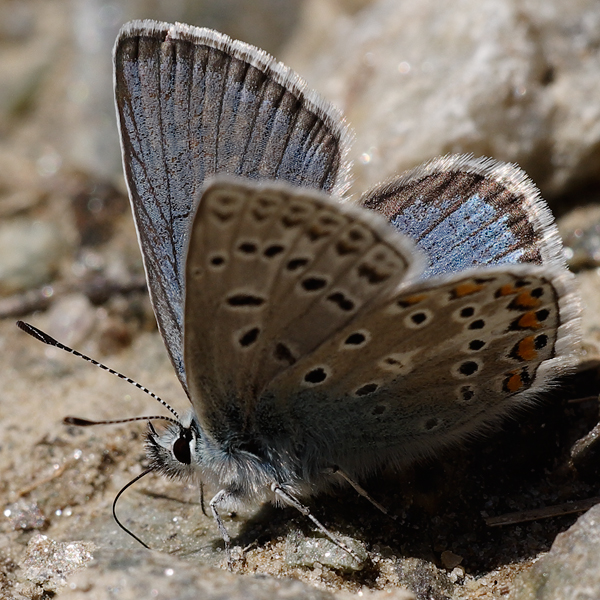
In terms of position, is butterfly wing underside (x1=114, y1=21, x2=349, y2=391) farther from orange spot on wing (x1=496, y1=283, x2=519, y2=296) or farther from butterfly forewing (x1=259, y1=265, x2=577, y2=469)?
orange spot on wing (x1=496, y1=283, x2=519, y2=296)

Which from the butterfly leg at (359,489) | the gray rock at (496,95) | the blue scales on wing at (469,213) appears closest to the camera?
the butterfly leg at (359,489)

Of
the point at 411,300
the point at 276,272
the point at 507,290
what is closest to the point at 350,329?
the point at 411,300

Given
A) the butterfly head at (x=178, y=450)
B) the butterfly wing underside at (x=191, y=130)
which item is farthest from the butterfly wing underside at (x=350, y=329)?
the butterfly wing underside at (x=191, y=130)

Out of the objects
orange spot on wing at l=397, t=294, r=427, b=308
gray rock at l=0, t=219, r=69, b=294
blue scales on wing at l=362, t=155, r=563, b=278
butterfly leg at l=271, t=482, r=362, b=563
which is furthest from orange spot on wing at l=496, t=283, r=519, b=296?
gray rock at l=0, t=219, r=69, b=294

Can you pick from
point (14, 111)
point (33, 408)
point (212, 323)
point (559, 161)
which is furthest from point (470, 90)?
point (14, 111)

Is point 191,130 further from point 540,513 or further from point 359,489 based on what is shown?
point 540,513

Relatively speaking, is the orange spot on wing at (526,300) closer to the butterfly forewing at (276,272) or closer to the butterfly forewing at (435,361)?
the butterfly forewing at (435,361)

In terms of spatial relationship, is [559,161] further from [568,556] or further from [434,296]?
[568,556]
